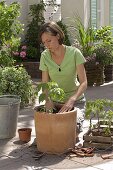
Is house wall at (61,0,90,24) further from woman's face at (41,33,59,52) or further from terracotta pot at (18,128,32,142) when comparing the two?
woman's face at (41,33,59,52)

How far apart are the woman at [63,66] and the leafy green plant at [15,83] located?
7.76ft

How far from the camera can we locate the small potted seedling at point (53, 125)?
5.30 meters

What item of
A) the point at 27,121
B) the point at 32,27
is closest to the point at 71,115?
the point at 27,121

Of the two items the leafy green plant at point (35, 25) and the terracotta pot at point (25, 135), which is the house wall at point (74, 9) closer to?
the leafy green plant at point (35, 25)

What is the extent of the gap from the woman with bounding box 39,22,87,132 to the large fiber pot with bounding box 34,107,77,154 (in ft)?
0.54

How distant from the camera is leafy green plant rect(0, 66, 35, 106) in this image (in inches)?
323

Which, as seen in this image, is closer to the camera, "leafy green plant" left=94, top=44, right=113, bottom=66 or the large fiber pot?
the large fiber pot

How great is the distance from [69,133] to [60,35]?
1.19 m

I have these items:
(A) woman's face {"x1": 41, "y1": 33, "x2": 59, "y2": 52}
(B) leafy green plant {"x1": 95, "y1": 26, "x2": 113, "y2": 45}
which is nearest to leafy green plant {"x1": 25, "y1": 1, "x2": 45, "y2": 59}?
(B) leafy green plant {"x1": 95, "y1": 26, "x2": 113, "y2": 45}

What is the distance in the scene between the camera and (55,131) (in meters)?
5.33

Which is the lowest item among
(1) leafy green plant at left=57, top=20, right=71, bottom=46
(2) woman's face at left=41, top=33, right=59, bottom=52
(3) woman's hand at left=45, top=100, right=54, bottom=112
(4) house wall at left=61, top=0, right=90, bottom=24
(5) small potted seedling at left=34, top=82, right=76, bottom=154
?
(5) small potted seedling at left=34, top=82, right=76, bottom=154

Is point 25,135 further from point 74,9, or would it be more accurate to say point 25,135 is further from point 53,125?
point 74,9

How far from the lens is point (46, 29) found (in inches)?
215

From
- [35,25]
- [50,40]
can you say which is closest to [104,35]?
[35,25]
